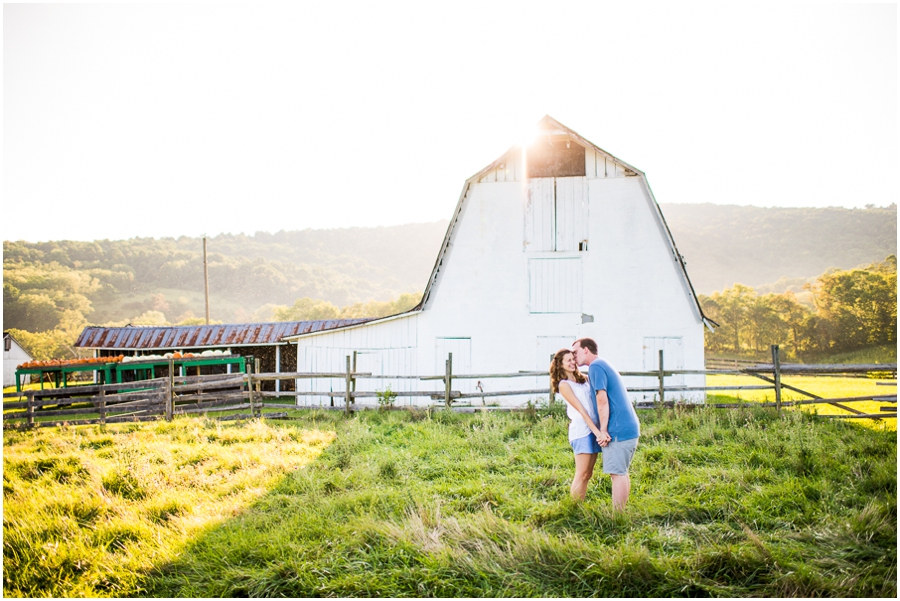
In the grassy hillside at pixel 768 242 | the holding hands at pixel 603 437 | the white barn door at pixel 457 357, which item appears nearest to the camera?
the holding hands at pixel 603 437

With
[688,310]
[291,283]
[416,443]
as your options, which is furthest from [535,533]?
[291,283]

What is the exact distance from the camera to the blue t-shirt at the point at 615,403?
15.9 feet

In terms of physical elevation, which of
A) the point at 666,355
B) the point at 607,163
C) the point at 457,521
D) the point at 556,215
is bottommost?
the point at 457,521

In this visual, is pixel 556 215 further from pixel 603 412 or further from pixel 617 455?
pixel 617 455

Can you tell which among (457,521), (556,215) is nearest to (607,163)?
(556,215)

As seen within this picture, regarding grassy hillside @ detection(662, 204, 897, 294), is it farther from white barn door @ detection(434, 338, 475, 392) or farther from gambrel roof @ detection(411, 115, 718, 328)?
white barn door @ detection(434, 338, 475, 392)

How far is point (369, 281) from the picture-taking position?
352 feet

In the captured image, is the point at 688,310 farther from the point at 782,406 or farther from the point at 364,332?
the point at 364,332

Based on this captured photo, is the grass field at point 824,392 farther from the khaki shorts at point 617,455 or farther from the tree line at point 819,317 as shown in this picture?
the khaki shorts at point 617,455

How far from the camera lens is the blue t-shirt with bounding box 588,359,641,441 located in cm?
483

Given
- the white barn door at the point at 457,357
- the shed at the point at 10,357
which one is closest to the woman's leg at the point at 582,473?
the white barn door at the point at 457,357

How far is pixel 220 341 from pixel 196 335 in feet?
4.12

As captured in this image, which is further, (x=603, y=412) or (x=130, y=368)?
(x=130, y=368)

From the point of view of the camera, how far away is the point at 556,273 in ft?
47.7
